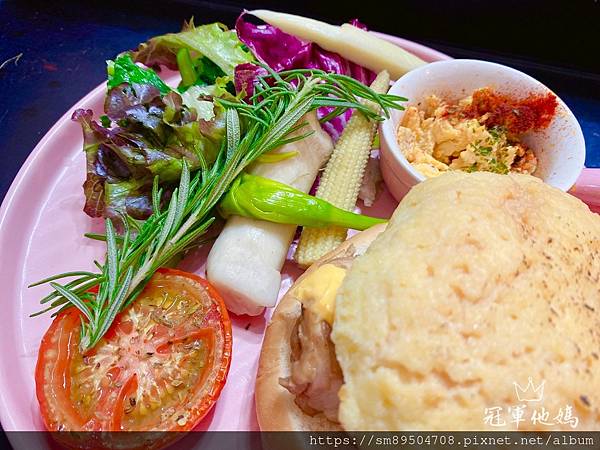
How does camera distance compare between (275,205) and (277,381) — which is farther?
(275,205)

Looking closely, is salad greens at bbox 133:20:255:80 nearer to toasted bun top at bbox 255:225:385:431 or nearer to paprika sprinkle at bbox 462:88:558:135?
paprika sprinkle at bbox 462:88:558:135

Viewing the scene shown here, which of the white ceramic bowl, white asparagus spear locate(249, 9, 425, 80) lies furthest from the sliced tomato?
white asparagus spear locate(249, 9, 425, 80)

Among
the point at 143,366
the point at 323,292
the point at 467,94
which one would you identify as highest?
the point at 467,94

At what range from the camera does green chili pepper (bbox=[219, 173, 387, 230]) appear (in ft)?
6.16

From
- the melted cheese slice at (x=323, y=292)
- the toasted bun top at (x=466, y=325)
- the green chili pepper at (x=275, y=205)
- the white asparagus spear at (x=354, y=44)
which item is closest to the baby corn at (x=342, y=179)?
the green chili pepper at (x=275, y=205)

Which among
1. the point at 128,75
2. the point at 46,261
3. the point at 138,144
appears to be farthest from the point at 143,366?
the point at 128,75

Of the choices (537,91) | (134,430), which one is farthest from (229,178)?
(537,91)

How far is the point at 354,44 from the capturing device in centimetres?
246

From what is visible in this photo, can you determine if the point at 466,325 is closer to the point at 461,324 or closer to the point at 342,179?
the point at 461,324

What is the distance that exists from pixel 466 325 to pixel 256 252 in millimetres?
930

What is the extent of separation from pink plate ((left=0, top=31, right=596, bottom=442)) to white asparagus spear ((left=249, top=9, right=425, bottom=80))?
0.67 m

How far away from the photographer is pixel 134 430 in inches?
56.2

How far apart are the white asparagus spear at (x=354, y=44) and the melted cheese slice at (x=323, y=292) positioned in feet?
4.71

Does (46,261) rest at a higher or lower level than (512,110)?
lower
